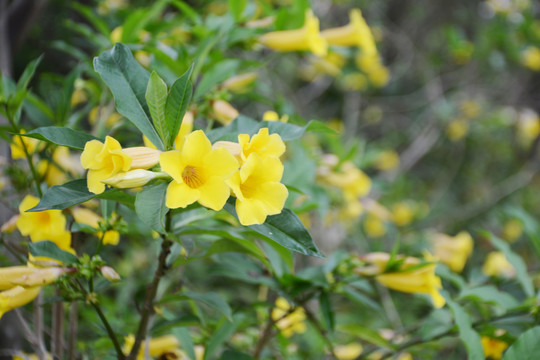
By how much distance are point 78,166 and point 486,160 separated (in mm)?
3551

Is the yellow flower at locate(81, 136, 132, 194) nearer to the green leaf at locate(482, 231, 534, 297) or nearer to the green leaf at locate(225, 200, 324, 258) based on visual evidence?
the green leaf at locate(225, 200, 324, 258)

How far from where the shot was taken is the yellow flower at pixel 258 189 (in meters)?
0.59

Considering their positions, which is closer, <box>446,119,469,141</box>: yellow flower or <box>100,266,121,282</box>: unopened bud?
<box>100,266,121,282</box>: unopened bud

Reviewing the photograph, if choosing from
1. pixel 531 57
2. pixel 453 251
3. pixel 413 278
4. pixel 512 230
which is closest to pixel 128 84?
pixel 413 278

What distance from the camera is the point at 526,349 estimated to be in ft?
2.61

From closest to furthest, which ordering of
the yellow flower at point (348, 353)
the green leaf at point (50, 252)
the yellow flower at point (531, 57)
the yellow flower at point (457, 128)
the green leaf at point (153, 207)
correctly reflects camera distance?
the green leaf at point (153, 207), the green leaf at point (50, 252), the yellow flower at point (348, 353), the yellow flower at point (531, 57), the yellow flower at point (457, 128)

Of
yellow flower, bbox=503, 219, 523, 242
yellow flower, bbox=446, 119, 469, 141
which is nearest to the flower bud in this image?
yellow flower, bbox=446, 119, 469, 141

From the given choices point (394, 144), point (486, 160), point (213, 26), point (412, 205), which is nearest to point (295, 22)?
point (213, 26)

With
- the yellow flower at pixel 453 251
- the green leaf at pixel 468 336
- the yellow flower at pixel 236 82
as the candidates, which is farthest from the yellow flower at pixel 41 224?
the yellow flower at pixel 453 251

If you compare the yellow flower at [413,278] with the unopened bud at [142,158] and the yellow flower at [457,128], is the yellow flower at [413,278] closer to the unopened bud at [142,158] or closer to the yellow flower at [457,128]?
the unopened bud at [142,158]

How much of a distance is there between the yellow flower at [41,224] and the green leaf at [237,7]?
0.68m

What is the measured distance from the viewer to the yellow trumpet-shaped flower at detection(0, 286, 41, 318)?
75 cm

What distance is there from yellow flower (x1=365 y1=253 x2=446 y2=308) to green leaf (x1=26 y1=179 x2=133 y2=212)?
0.63 meters

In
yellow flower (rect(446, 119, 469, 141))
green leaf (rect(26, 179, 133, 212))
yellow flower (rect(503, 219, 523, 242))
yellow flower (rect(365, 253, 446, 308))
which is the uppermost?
green leaf (rect(26, 179, 133, 212))
